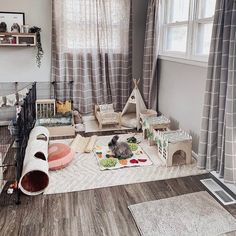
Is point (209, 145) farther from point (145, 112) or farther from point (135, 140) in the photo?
point (145, 112)

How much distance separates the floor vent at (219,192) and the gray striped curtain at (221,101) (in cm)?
12

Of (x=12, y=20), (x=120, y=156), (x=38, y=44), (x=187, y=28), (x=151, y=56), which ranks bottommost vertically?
(x=120, y=156)

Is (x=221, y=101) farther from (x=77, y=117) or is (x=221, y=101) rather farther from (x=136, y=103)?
(x=77, y=117)

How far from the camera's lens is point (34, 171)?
2363 millimetres

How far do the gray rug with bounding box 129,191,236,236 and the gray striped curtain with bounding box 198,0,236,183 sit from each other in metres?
0.33

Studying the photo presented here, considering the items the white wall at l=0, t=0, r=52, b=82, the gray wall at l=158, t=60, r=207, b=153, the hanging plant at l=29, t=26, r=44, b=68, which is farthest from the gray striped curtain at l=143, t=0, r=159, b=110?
the hanging plant at l=29, t=26, r=44, b=68

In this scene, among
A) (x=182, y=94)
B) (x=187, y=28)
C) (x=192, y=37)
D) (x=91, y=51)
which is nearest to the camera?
(x=192, y=37)

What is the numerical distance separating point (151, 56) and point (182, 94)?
1.00 m

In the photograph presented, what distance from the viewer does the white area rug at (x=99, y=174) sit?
2.43m

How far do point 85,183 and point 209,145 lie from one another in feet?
3.92

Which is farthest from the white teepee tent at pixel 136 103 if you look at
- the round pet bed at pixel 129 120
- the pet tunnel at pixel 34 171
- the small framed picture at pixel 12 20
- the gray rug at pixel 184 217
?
the small framed picture at pixel 12 20

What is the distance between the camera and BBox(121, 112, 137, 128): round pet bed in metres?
3.92

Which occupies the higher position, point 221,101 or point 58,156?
point 221,101

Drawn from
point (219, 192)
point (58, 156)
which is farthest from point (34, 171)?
point (219, 192)
